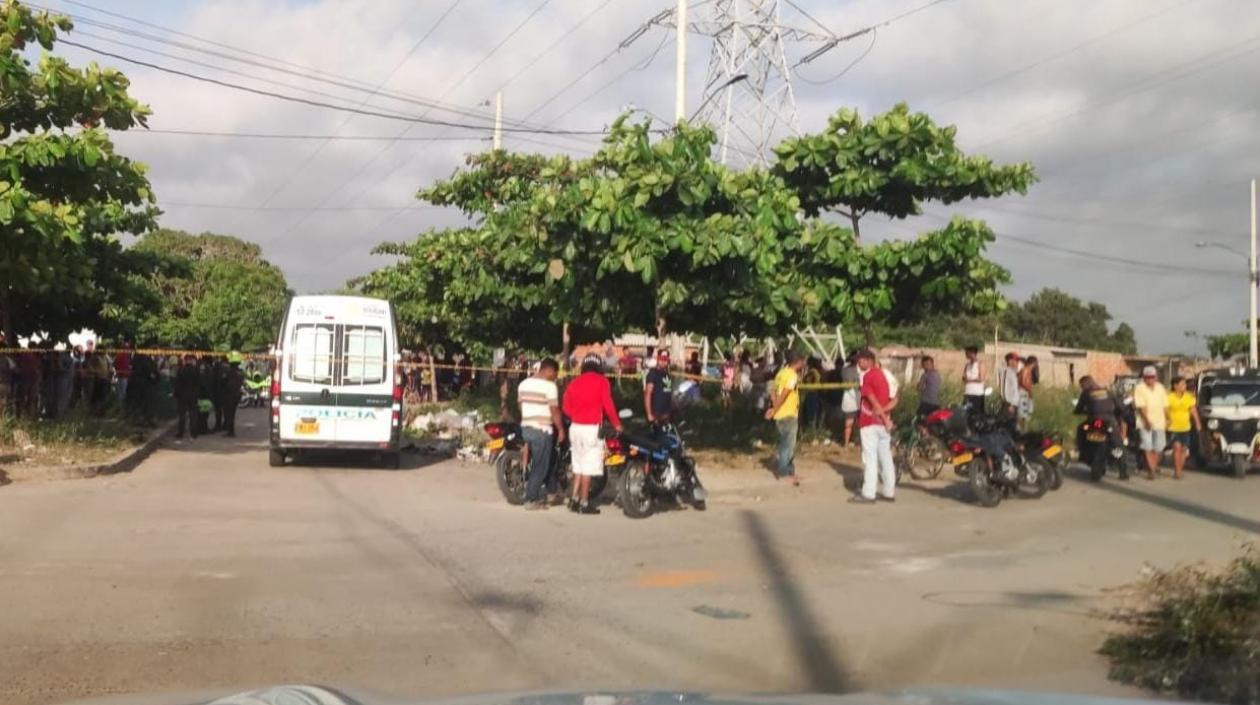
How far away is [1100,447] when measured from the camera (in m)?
17.2

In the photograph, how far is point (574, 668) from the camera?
277 inches

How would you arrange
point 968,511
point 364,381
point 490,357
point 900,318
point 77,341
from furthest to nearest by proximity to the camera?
1. point 490,357
2. point 77,341
3. point 900,318
4. point 364,381
5. point 968,511

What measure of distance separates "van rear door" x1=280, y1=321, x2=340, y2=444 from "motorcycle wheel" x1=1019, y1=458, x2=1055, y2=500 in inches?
370

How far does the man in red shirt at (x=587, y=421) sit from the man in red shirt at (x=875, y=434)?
3.03 meters

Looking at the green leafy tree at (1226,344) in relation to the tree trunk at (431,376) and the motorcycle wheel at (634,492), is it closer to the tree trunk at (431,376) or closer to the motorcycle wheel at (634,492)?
the tree trunk at (431,376)

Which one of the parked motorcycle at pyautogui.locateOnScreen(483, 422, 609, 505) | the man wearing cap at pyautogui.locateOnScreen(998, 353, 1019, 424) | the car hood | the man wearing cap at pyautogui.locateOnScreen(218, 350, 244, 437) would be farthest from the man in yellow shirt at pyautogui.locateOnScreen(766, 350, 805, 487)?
the man wearing cap at pyautogui.locateOnScreen(218, 350, 244, 437)

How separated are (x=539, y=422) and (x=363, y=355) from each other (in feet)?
17.4

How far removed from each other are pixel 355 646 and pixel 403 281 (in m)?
23.7

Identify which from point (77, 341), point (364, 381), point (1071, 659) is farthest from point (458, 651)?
point (77, 341)

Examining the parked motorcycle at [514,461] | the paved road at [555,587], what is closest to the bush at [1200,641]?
the paved road at [555,587]

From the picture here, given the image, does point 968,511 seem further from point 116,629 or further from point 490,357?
point 490,357

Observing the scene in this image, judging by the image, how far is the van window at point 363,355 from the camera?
17984 mm

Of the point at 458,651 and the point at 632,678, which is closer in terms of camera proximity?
the point at 632,678

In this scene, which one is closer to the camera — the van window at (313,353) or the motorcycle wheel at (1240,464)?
the van window at (313,353)
